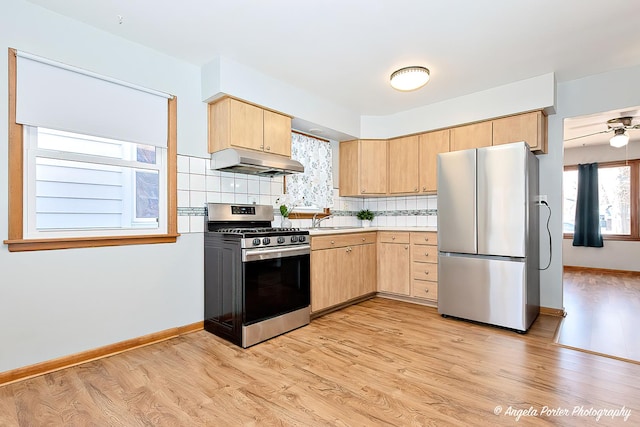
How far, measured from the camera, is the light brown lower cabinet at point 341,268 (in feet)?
11.1

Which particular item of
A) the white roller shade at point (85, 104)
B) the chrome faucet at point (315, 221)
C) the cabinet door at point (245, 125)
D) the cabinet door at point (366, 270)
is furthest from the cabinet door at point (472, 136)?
the white roller shade at point (85, 104)

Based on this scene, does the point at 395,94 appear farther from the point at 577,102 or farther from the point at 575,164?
the point at 575,164

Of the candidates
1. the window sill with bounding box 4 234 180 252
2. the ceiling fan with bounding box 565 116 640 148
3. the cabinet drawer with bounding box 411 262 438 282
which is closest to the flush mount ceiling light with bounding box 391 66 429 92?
the cabinet drawer with bounding box 411 262 438 282

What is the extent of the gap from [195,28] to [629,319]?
16.1 feet

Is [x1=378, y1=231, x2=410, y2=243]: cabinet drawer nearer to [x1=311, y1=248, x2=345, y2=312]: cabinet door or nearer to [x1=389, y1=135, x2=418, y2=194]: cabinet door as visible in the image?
[x1=389, y1=135, x2=418, y2=194]: cabinet door

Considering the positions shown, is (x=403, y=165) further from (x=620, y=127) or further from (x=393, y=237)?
(x=620, y=127)

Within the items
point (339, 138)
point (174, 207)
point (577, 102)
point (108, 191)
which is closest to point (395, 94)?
point (339, 138)

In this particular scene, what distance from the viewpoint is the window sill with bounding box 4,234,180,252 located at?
2.12 metres

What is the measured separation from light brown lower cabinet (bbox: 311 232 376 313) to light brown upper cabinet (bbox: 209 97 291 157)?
1097 mm

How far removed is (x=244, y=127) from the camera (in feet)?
10.1

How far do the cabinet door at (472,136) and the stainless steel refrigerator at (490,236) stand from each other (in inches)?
23.1

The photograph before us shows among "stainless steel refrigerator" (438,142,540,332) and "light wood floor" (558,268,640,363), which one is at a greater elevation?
"stainless steel refrigerator" (438,142,540,332)

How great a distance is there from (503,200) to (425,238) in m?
1.00

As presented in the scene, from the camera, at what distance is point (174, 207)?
289cm
